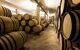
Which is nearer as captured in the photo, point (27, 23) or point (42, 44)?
point (42, 44)

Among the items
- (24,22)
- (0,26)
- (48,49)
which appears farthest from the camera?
(24,22)

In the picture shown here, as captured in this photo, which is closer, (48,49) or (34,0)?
(48,49)

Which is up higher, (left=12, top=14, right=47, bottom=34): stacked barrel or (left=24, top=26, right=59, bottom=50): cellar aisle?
(left=12, top=14, right=47, bottom=34): stacked barrel

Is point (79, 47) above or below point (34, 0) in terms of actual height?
below

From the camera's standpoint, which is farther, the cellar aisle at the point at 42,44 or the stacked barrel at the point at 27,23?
the stacked barrel at the point at 27,23

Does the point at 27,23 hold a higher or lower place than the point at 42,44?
higher

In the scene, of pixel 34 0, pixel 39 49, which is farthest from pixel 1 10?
pixel 34 0

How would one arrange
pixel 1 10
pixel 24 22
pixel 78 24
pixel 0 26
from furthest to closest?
pixel 24 22 < pixel 1 10 < pixel 0 26 < pixel 78 24

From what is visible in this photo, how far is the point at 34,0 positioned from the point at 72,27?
6830 millimetres

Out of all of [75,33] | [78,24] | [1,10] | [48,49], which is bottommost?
[48,49]

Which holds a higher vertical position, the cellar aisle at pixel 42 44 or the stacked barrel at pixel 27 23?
the stacked barrel at pixel 27 23

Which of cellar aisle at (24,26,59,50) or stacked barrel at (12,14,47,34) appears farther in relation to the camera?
stacked barrel at (12,14,47,34)

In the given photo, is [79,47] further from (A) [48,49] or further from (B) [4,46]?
(A) [48,49]

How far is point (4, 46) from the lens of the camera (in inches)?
102
